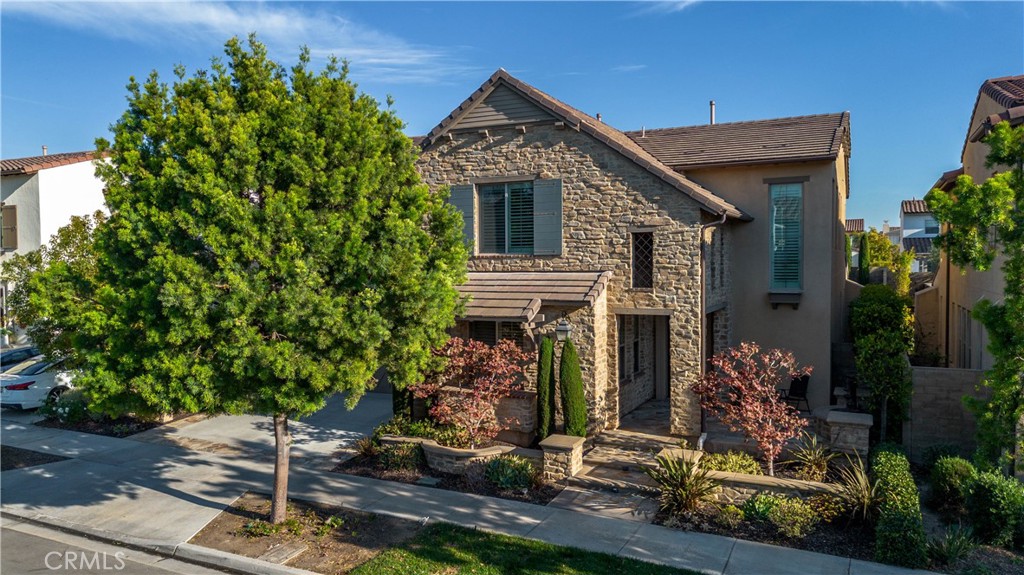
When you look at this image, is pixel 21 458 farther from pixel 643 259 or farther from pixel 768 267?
pixel 768 267

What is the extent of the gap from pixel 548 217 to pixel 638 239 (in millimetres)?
2074

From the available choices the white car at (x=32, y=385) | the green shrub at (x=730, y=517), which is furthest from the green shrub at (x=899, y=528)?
the white car at (x=32, y=385)

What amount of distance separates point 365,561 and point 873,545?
22.2ft

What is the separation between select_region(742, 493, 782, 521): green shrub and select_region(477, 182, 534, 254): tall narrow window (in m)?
7.44

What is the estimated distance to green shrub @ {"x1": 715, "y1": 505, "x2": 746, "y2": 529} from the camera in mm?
9594

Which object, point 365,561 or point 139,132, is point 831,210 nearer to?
point 365,561

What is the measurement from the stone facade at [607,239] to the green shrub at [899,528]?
15.7ft

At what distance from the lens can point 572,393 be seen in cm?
1292

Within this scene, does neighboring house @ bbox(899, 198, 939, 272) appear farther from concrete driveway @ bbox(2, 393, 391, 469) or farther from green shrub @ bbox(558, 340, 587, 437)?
concrete driveway @ bbox(2, 393, 391, 469)

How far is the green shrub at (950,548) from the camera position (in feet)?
27.0

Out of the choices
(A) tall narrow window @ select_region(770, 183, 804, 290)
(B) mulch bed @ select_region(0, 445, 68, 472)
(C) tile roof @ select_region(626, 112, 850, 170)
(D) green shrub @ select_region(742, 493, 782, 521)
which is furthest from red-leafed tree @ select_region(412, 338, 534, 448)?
(B) mulch bed @ select_region(0, 445, 68, 472)

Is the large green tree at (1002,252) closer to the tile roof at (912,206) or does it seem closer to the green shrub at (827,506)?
the green shrub at (827,506)

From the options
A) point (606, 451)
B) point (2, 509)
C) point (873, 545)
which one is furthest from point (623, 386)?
point (2, 509)

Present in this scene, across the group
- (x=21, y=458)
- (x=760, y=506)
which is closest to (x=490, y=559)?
(x=760, y=506)
